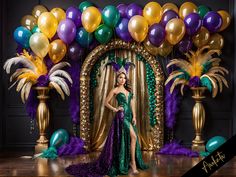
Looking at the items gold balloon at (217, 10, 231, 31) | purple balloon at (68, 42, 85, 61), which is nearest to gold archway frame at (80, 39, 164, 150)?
purple balloon at (68, 42, 85, 61)

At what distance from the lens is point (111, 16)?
4.89 meters

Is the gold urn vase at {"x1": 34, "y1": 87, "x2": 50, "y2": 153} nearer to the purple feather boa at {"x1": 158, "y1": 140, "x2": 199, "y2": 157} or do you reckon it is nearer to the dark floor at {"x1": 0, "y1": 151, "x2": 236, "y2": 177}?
the dark floor at {"x1": 0, "y1": 151, "x2": 236, "y2": 177}

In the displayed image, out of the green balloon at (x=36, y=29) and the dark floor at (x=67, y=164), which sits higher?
the green balloon at (x=36, y=29)

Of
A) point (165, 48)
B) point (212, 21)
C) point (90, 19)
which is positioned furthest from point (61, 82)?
point (212, 21)

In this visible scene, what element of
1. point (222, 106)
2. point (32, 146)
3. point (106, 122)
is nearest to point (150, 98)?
point (106, 122)

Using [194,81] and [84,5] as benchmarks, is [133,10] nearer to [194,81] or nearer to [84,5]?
[84,5]

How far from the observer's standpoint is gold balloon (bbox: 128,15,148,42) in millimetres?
4781

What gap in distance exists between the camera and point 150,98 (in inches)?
213

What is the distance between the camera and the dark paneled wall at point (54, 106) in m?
5.51

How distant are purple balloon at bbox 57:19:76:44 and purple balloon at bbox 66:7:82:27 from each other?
0.15 m

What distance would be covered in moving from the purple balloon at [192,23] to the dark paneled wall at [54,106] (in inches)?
29.4

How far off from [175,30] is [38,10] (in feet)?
6.88

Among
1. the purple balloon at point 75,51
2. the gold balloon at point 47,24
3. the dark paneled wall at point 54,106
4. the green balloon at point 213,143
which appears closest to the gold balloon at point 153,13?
the dark paneled wall at point 54,106

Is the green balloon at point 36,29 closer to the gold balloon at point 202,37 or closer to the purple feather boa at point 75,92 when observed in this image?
the purple feather boa at point 75,92
